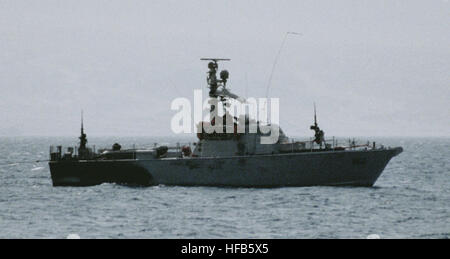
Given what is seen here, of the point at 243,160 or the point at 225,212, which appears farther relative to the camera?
the point at 243,160

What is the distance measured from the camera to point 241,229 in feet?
107

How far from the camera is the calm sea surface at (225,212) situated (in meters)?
32.1

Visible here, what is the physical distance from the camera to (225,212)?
125ft

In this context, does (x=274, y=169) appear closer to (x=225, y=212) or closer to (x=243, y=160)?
(x=243, y=160)

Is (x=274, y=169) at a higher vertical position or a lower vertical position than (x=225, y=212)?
higher

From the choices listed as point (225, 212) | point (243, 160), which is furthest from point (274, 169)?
point (225, 212)

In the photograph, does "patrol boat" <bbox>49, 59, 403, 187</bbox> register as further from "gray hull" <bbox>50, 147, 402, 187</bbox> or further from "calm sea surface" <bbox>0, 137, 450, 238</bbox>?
"calm sea surface" <bbox>0, 137, 450, 238</bbox>

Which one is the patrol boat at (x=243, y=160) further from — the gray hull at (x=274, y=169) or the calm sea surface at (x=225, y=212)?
the calm sea surface at (x=225, y=212)

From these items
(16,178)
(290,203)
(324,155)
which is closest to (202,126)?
A: (324,155)

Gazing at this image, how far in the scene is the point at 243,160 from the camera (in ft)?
159

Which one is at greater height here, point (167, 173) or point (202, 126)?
point (202, 126)

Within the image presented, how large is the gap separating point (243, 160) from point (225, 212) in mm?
10614
